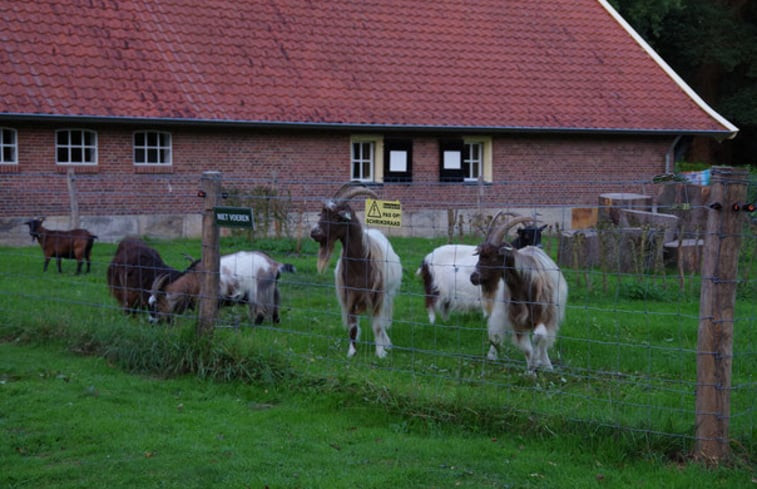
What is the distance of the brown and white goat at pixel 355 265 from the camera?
Result: 9602 millimetres

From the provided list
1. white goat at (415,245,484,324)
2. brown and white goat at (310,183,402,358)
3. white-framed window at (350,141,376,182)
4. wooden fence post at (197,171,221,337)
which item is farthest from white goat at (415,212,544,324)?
white-framed window at (350,141,376,182)

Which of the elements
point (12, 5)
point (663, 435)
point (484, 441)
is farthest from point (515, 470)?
point (12, 5)

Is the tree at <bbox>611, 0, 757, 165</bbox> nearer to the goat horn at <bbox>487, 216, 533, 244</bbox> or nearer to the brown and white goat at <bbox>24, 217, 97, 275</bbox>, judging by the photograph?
the brown and white goat at <bbox>24, 217, 97, 275</bbox>

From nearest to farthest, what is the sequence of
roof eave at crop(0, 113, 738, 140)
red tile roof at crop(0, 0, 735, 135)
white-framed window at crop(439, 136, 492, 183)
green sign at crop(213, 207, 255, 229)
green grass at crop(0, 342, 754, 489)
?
green grass at crop(0, 342, 754, 489) → green sign at crop(213, 207, 255, 229) → roof eave at crop(0, 113, 738, 140) → red tile roof at crop(0, 0, 735, 135) → white-framed window at crop(439, 136, 492, 183)

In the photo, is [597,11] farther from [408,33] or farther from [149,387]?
[149,387]

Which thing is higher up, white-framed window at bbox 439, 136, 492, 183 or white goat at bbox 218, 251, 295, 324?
white-framed window at bbox 439, 136, 492, 183

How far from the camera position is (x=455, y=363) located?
29.6 ft

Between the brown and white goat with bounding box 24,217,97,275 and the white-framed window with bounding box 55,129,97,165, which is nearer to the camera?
the brown and white goat with bounding box 24,217,97,275

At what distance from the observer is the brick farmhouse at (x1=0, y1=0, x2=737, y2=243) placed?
69.8 ft

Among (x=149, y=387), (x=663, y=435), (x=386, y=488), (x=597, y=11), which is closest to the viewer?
(x=386, y=488)

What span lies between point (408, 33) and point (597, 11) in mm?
7630

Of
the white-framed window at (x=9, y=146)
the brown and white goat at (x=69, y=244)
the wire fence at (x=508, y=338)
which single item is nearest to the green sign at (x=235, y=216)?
the wire fence at (x=508, y=338)

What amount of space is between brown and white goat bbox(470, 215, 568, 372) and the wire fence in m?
0.27

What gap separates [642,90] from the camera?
95.5ft
